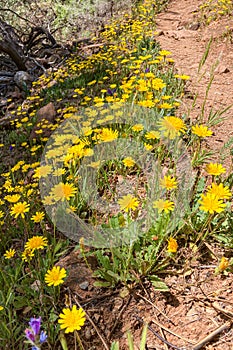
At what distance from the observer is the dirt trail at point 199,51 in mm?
3141

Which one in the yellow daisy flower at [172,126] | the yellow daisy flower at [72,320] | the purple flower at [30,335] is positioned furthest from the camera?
the yellow daisy flower at [172,126]

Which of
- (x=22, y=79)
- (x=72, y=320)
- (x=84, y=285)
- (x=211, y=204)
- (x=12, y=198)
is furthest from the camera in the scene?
(x=22, y=79)

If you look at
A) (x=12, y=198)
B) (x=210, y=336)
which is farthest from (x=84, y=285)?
(x=12, y=198)

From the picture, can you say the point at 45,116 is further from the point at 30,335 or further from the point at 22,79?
the point at 30,335

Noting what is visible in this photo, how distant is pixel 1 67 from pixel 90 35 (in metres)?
2.02

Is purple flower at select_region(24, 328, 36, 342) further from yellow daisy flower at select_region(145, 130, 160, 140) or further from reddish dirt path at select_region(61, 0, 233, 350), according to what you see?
yellow daisy flower at select_region(145, 130, 160, 140)

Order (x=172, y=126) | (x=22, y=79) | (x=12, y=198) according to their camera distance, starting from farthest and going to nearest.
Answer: (x=22, y=79), (x=12, y=198), (x=172, y=126)

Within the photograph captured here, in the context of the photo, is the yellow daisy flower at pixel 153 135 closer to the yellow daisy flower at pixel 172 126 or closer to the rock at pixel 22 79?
the yellow daisy flower at pixel 172 126

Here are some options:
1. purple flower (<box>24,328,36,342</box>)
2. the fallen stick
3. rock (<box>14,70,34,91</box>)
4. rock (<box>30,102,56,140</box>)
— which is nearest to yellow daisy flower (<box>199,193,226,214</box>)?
the fallen stick

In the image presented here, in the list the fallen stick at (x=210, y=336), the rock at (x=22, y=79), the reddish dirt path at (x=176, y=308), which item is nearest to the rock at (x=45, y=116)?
the rock at (x=22, y=79)

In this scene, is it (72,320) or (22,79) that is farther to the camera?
(22,79)

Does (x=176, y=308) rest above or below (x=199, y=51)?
below

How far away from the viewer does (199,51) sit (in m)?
4.65

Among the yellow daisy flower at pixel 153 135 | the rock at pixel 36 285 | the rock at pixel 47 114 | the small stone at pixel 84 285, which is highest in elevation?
the yellow daisy flower at pixel 153 135
